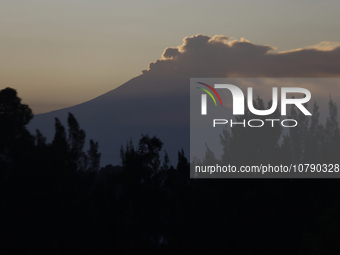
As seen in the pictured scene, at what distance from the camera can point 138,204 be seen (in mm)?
20141

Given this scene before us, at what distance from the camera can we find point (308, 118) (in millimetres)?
28547

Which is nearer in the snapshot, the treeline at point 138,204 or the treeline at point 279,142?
the treeline at point 138,204

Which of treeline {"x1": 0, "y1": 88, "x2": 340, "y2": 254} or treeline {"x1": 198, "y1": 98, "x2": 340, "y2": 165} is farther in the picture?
treeline {"x1": 198, "y1": 98, "x2": 340, "y2": 165}

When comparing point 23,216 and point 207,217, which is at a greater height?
point 23,216

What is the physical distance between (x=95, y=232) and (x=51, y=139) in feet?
14.2

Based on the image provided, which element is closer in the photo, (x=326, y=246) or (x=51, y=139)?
(x=326, y=246)

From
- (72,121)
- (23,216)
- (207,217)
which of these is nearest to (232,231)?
(207,217)

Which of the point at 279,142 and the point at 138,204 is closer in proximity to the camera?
the point at 138,204

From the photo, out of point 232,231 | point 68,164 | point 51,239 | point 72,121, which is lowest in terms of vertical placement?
point 232,231

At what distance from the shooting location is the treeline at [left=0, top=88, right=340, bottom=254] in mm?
14695

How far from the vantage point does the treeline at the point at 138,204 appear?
48.2 feet

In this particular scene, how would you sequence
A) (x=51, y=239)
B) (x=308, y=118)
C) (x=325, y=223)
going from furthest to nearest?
(x=308, y=118)
(x=325, y=223)
(x=51, y=239)

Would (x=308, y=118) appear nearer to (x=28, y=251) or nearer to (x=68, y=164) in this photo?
(x=68, y=164)

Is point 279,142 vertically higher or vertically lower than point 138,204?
higher
